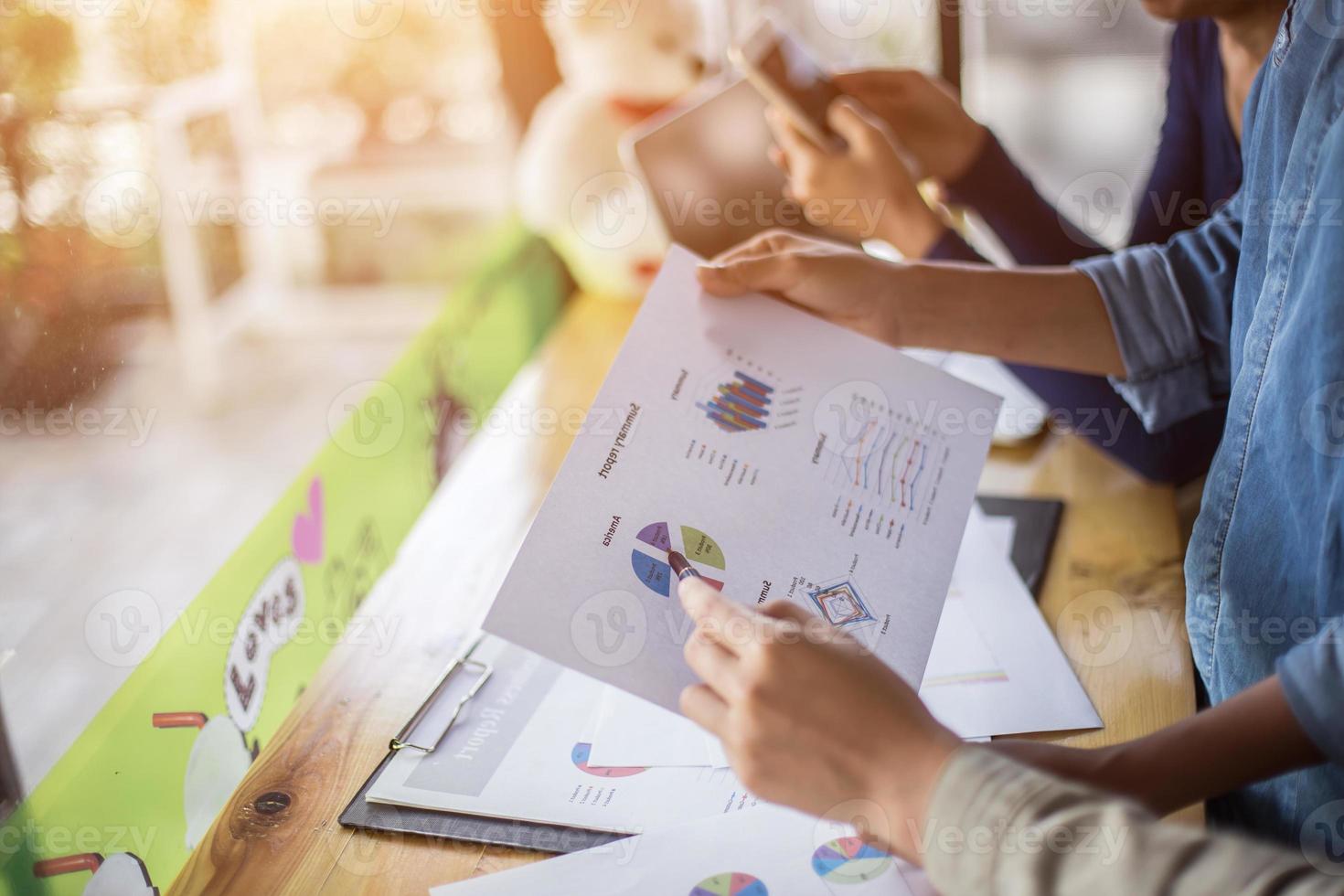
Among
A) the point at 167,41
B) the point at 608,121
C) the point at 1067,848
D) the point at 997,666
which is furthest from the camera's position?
the point at 167,41

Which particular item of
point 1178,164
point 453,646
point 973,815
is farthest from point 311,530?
point 1178,164

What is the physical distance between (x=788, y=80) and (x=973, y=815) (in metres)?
0.81

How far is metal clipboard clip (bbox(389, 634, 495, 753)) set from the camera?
735 millimetres

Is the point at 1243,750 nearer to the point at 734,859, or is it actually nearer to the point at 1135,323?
the point at 734,859

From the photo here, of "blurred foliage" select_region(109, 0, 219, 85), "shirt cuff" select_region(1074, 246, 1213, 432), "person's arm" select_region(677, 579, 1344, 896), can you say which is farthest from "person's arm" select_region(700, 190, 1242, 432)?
"blurred foliage" select_region(109, 0, 219, 85)

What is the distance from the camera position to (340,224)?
2.34m

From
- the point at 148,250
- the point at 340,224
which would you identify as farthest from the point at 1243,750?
the point at 340,224

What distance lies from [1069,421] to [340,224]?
5.62 ft

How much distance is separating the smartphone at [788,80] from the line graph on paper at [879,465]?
44 centimetres

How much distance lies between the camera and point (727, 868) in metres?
0.62

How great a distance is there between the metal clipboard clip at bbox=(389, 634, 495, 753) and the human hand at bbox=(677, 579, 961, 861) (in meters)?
0.28

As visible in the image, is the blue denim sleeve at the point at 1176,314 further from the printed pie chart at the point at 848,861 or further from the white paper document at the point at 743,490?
the printed pie chart at the point at 848,861

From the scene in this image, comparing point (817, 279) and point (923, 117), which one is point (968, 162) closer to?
point (923, 117)

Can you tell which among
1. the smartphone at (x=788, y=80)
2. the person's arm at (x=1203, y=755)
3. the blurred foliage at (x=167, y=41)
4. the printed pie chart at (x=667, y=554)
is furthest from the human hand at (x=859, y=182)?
the blurred foliage at (x=167, y=41)
